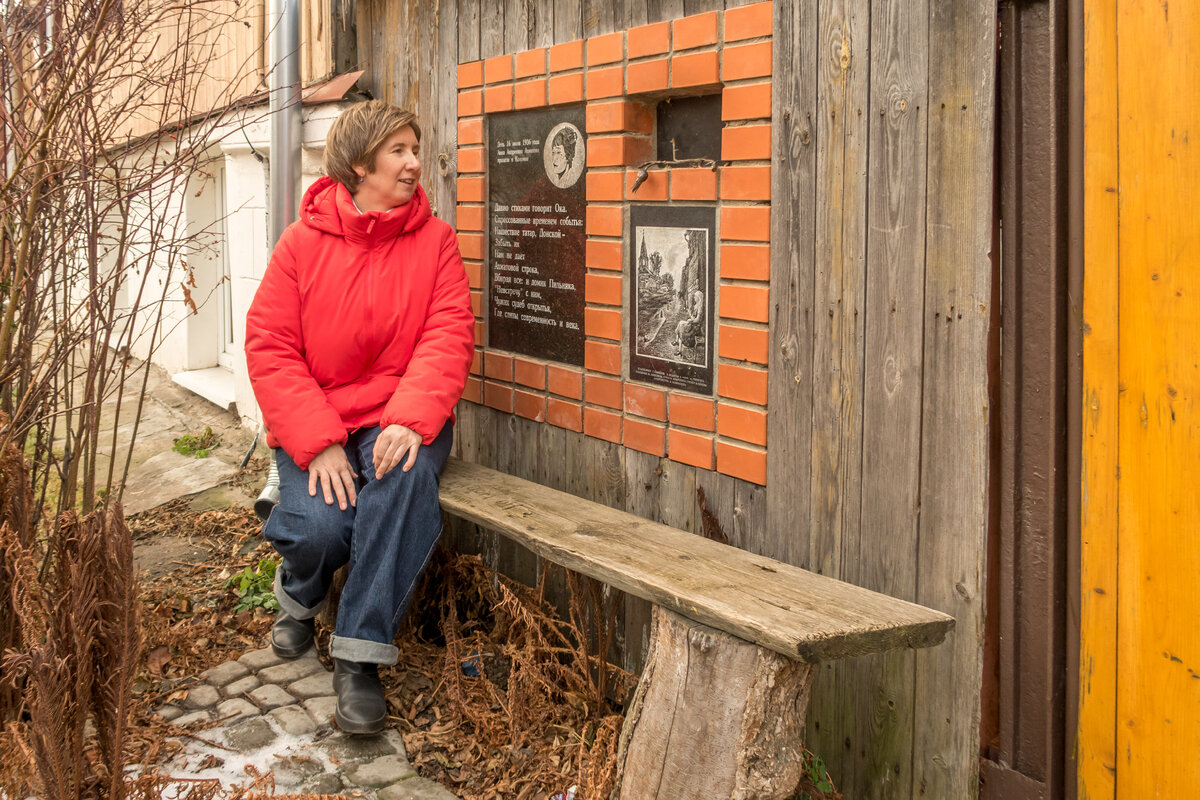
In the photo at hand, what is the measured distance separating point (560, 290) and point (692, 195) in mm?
798

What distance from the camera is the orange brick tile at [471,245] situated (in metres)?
4.35

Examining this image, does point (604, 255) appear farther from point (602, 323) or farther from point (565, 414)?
point (565, 414)

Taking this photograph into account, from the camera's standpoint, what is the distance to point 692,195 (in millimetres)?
3254

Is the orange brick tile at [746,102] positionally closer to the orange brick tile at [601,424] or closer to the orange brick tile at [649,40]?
the orange brick tile at [649,40]

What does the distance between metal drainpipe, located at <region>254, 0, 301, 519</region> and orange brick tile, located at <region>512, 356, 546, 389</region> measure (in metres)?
1.62

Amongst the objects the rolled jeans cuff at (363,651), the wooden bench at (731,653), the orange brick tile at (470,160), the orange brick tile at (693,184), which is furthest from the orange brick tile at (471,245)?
the wooden bench at (731,653)

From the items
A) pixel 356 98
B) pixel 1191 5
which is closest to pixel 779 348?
pixel 1191 5

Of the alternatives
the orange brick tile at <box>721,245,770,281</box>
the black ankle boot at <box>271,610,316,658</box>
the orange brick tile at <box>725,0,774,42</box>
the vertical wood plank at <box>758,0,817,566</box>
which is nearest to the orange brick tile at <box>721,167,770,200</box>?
the vertical wood plank at <box>758,0,817,566</box>

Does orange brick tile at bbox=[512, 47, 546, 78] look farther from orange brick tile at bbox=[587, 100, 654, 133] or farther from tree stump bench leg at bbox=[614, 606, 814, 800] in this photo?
tree stump bench leg at bbox=[614, 606, 814, 800]

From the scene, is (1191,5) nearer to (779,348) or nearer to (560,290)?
(779,348)

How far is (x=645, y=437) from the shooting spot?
3543 mm

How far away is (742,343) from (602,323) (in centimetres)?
69

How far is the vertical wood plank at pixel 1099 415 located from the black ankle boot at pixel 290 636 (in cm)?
265

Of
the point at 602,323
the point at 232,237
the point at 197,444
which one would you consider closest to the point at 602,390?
the point at 602,323
